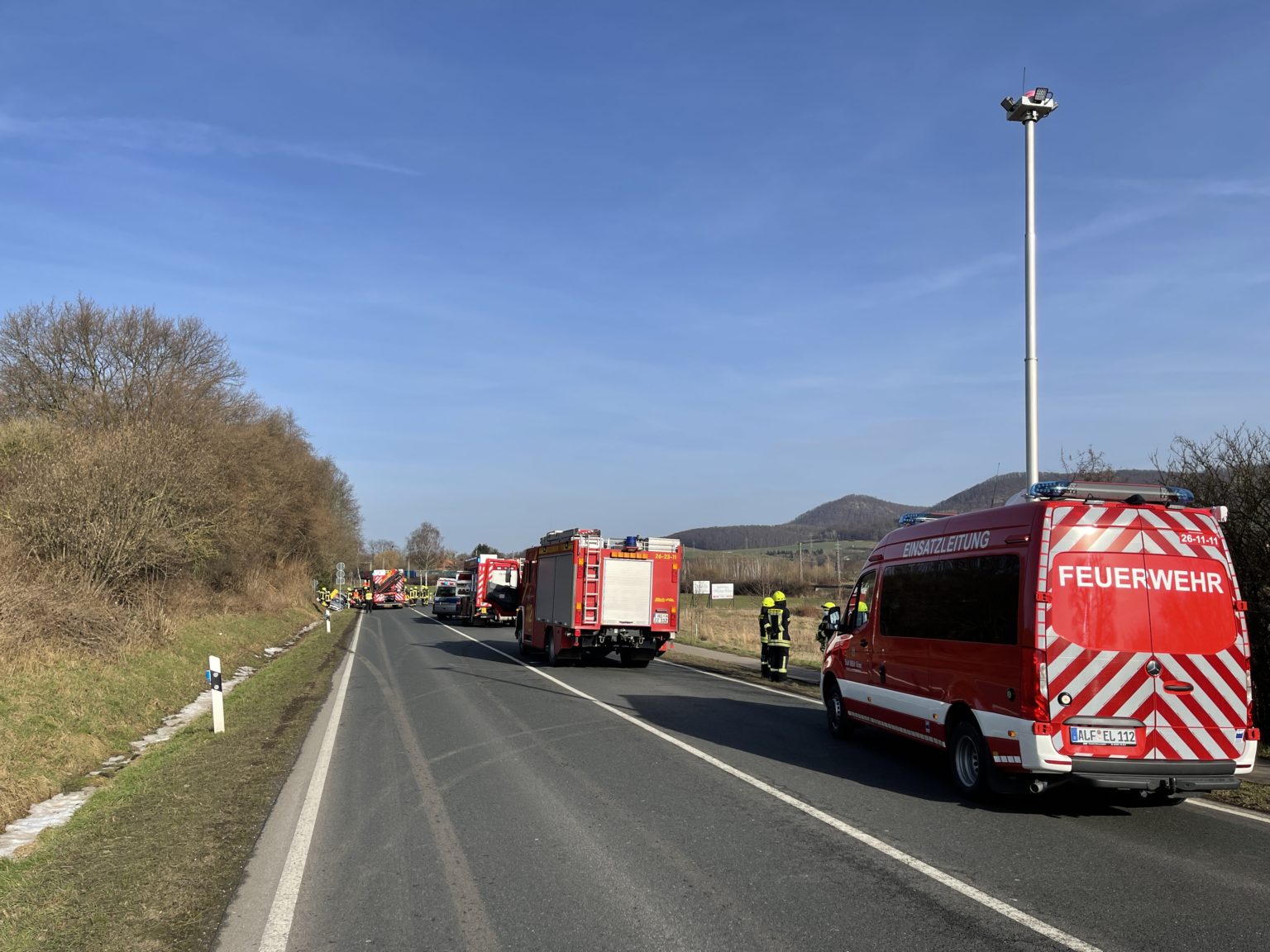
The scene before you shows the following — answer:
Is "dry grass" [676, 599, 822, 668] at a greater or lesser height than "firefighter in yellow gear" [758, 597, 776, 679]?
lesser

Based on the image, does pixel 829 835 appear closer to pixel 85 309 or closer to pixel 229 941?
pixel 229 941

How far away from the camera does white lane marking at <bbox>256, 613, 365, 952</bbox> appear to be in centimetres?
524

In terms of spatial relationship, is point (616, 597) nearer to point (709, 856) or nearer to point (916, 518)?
point (916, 518)

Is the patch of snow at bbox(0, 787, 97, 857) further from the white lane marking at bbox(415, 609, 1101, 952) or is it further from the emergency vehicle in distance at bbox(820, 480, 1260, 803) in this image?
the emergency vehicle in distance at bbox(820, 480, 1260, 803)

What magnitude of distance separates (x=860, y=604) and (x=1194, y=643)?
14.0 feet

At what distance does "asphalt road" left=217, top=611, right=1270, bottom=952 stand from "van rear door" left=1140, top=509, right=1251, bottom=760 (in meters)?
0.72

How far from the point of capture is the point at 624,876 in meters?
6.25

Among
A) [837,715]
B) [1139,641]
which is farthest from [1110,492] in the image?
[837,715]

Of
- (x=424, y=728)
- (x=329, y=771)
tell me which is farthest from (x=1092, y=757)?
(x=424, y=728)

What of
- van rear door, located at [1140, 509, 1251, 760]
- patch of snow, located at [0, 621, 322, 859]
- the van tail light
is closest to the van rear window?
the van tail light

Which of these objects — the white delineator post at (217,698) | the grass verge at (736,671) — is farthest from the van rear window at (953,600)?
the white delineator post at (217,698)

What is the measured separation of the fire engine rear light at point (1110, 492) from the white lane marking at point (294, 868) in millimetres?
6464

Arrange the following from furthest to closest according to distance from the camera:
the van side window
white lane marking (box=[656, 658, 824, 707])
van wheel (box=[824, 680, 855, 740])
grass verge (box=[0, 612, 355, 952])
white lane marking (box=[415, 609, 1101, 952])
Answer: white lane marking (box=[656, 658, 824, 707])
van wheel (box=[824, 680, 855, 740])
the van side window
grass verge (box=[0, 612, 355, 952])
white lane marking (box=[415, 609, 1101, 952])

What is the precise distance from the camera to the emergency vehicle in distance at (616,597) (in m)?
22.4
